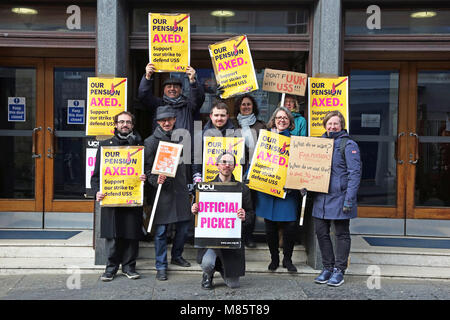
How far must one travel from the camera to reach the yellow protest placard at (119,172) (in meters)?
5.00

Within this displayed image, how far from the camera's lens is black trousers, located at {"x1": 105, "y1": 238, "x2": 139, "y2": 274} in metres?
5.14

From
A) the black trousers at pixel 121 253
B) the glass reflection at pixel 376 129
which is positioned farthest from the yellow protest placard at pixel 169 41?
the glass reflection at pixel 376 129

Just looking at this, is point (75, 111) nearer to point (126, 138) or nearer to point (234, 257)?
point (126, 138)

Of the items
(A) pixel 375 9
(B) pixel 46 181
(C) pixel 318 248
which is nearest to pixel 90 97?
(B) pixel 46 181

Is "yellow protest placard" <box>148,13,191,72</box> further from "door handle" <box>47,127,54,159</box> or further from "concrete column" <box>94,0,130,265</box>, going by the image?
"door handle" <box>47,127,54,159</box>

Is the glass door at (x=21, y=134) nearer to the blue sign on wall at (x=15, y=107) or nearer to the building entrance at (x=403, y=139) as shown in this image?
the blue sign on wall at (x=15, y=107)

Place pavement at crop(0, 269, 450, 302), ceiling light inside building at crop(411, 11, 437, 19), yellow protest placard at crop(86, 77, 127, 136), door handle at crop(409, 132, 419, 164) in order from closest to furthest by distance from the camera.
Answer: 1. pavement at crop(0, 269, 450, 302)
2. yellow protest placard at crop(86, 77, 127, 136)
3. ceiling light inside building at crop(411, 11, 437, 19)
4. door handle at crop(409, 132, 419, 164)

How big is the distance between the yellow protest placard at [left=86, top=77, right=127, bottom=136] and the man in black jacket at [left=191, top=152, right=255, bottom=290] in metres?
1.42

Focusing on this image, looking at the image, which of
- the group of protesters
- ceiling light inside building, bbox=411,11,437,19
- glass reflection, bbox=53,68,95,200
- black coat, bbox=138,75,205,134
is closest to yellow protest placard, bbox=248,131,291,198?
the group of protesters

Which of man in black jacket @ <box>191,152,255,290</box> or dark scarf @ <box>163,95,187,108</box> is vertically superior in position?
dark scarf @ <box>163,95,187,108</box>

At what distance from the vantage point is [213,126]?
5.41m

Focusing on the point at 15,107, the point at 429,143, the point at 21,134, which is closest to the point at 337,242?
the point at 429,143

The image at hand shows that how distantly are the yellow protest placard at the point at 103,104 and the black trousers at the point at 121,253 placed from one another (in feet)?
4.17

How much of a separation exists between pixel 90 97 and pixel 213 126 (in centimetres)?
148
